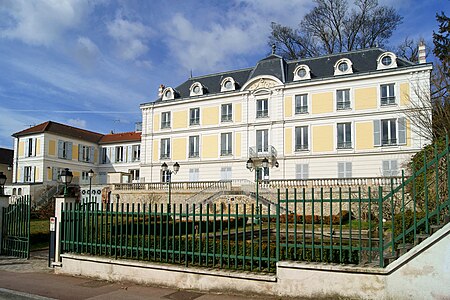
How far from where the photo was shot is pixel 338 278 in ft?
22.2

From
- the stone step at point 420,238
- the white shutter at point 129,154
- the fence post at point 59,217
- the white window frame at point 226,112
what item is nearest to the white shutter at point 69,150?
the white shutter at point 129,154

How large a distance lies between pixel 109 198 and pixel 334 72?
917 inches

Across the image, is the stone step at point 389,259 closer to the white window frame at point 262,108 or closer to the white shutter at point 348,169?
the white shutter at point 348,169

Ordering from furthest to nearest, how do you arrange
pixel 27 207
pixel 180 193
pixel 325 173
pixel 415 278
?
pixel 325 173 → pixel 180 193 → pixel 27 207 → pixel 415 278

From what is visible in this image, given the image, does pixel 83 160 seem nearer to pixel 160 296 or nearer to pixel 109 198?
pixel 109 198

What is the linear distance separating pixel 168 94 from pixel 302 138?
16149 millimetres

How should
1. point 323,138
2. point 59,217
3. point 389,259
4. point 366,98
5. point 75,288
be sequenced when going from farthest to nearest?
point 323,138 → point 366,98 → point 59,217 → point 75,288 → point 389,259

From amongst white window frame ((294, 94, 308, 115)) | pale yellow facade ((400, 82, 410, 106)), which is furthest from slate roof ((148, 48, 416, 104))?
white window frame ((294, 94, 308, 115))

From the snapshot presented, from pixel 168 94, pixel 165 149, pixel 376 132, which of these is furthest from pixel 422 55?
pixel 165 149

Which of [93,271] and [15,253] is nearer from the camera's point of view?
[93,271]

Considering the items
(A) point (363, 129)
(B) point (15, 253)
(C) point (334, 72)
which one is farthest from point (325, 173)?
(B) point (15, 253)

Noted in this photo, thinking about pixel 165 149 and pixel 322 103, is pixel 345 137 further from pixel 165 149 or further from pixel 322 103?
pixel 165 149

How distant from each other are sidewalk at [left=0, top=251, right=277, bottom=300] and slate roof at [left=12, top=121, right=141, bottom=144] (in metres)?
36.5

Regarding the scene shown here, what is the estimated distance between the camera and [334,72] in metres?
33.6
